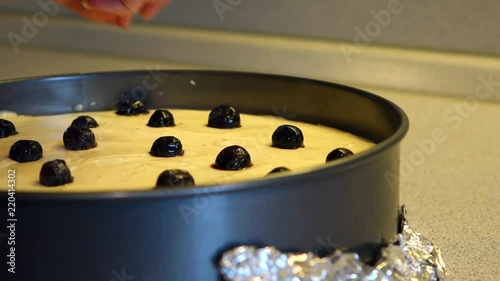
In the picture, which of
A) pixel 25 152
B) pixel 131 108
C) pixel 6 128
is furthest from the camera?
pixel 131 108

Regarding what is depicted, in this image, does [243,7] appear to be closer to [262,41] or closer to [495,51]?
[262,41]

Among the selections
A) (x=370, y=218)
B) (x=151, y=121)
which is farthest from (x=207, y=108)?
(x=370, y=218)

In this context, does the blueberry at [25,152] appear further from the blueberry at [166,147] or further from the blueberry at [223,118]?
the blueberry at [223,118]
